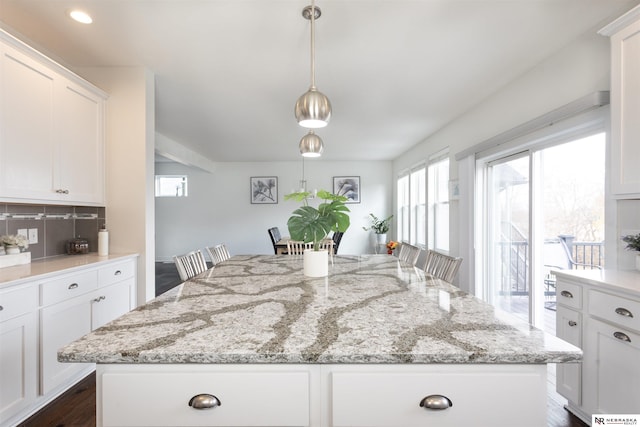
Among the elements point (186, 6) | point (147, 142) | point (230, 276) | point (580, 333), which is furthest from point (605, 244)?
point (147, 142)

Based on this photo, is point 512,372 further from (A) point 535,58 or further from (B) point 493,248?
(B) point 493,248

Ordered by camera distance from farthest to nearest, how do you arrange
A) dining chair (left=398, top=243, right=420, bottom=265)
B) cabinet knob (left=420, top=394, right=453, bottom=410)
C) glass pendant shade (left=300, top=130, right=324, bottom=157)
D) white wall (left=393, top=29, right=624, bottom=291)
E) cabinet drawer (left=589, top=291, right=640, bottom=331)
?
glass pendant shade (left=300, top=130, right=324, bottom=157) < dining chair (left=398, top=243, right=420, bottom=265) < white wall (left=393, top=29, right=624, bottom=291) < cabinet drawer (left=589, top=291, right=640, bottom=331) < cabinet knob (left=420, top=394, right=453, bottom=410)

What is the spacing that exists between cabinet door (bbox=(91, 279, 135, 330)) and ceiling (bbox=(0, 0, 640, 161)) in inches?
76.0

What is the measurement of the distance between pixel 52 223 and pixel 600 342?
387 cm

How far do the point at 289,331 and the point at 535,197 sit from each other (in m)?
2.82

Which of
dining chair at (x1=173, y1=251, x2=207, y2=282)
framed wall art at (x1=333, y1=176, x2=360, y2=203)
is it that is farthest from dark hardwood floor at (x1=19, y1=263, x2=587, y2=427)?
framed wall art at (x1=333, y1=176, x2=360, y2=203)

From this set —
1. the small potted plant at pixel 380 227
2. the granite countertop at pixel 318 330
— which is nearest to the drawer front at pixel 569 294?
the granite countertop at pixel 318 330

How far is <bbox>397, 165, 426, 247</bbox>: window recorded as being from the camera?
18.3 ft

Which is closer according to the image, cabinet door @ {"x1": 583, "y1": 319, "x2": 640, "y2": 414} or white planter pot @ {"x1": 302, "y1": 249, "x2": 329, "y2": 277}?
cabinet door @ {"x1": 583, "y1": 319, "x2": 640, "y2": 414}

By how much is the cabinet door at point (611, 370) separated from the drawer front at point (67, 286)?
10.3 feet

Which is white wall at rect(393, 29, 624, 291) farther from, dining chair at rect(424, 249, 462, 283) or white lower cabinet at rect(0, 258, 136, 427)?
white lower cabinet at rect(0, 258, 136, 427)

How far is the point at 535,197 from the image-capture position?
2.71 m

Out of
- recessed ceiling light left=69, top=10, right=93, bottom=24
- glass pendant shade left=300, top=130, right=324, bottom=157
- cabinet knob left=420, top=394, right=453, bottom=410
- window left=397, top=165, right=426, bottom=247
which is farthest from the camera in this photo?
window left=397, top=165, right=426, bottom=247

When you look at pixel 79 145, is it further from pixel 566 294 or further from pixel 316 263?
pixel 566 294
